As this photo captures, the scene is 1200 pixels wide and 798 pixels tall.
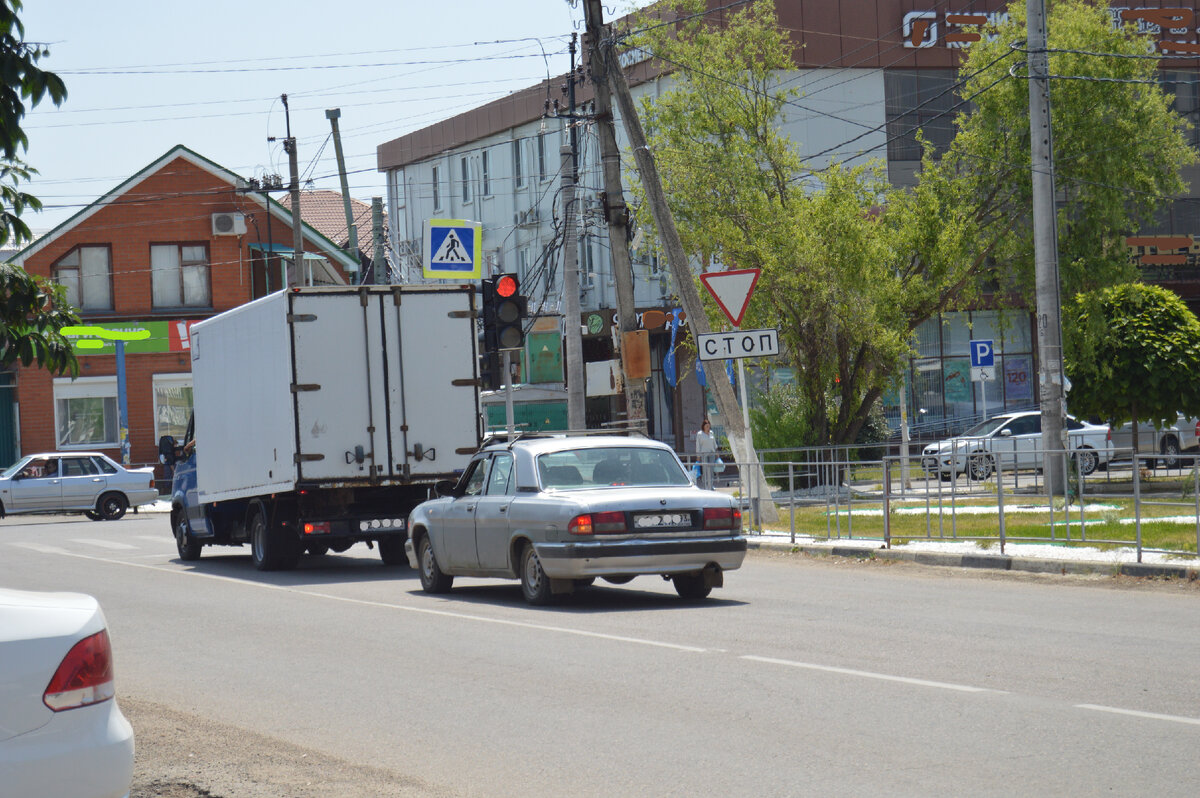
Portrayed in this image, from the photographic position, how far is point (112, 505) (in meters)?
37.0

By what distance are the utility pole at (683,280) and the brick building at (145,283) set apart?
27516 millimetres

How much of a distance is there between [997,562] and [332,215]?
54.7 meters

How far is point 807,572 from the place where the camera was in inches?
678

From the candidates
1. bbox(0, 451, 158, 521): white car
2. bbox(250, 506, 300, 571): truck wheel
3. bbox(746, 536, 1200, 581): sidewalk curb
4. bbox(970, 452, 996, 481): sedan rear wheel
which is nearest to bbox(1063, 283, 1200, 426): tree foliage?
bbox(970, 452, 996, 481): sedan rear wheel

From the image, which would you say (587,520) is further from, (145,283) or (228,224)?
(145,283)

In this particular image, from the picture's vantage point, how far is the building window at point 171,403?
49344 millimetres

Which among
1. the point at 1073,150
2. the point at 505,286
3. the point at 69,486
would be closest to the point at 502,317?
the point at 505,286

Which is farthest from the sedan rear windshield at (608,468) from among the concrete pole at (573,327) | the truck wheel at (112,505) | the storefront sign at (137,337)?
the storefront sign at (137,337)

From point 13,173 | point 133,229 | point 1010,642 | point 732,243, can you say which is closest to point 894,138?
point 732,243

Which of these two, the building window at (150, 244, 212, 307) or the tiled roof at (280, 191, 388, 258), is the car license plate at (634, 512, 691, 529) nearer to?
the building window at (150, 244, 212, 307)

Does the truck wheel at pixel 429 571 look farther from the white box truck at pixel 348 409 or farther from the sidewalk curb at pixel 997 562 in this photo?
the sidewalk curb at pixel 997 562

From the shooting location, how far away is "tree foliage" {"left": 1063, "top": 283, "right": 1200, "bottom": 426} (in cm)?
2828

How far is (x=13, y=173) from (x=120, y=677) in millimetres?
4162

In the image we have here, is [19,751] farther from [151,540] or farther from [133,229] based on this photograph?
[133,229]
